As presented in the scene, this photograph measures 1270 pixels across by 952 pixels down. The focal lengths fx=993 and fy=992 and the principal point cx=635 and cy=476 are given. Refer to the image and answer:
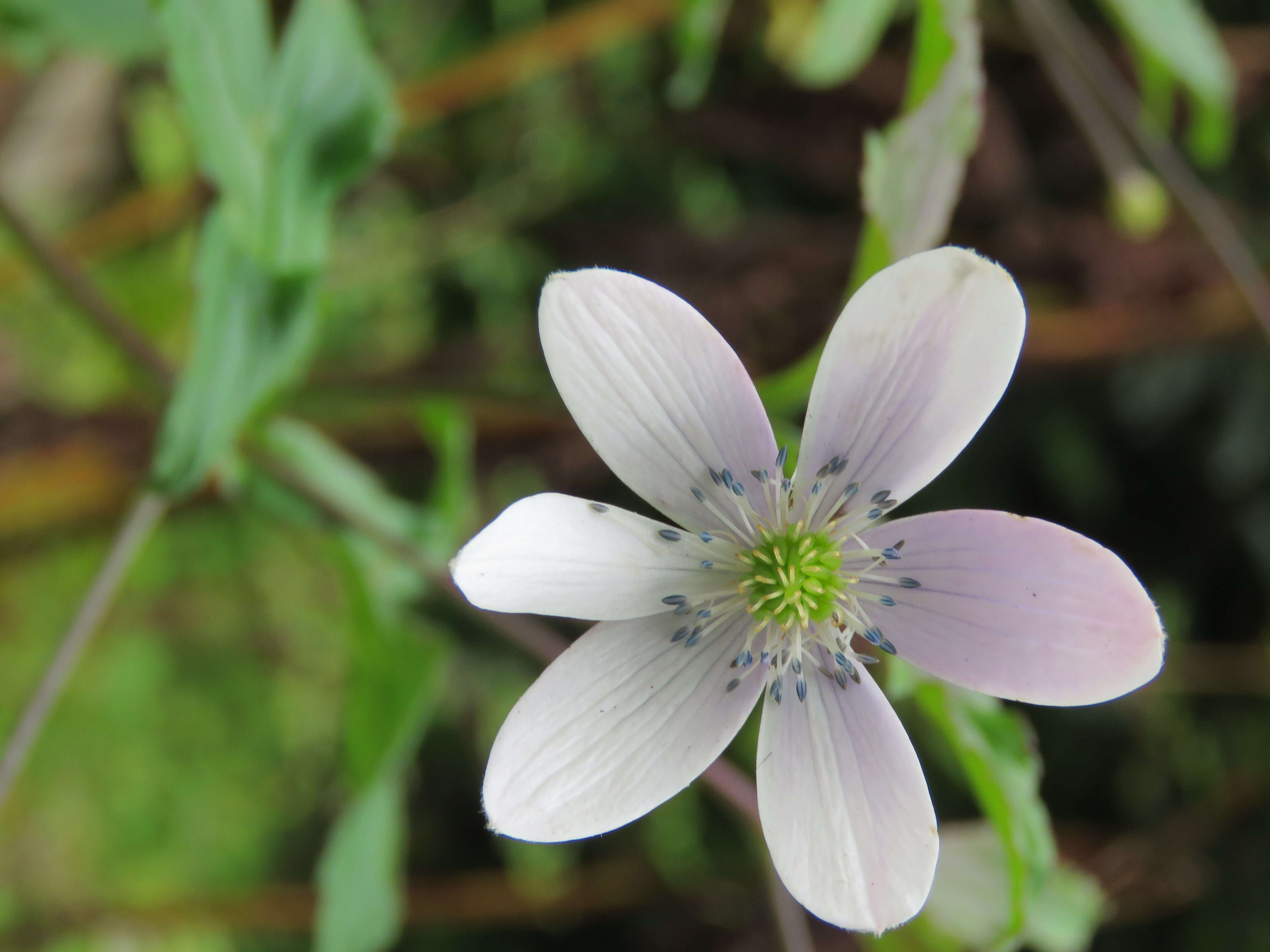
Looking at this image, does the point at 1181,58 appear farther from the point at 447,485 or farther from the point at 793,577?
the point at 447,485

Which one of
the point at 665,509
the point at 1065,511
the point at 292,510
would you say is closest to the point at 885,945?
the point at 665,509

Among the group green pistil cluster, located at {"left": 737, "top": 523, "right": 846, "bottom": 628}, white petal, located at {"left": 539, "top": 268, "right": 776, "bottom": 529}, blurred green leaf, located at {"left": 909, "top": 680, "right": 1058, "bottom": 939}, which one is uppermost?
white petal, located at {"left": 539, "top": 268, "right": 776, "bottom": 529}

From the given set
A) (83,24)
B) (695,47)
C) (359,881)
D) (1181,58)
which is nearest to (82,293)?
(83,24)

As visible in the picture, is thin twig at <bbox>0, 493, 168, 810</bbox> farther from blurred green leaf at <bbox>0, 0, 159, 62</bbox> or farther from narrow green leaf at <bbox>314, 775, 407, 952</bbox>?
blurred green leaf at <bbox>0, 0, 159, 62</bbox>

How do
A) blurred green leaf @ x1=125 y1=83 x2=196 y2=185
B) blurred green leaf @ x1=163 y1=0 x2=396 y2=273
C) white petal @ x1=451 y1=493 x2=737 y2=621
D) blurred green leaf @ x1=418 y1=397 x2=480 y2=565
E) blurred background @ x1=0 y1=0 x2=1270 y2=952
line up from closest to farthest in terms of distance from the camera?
white petal @ x1=451 y1=493 x2=737 y2=621
blurred green leaf @ x1=163 y1=0 x2=396 y2=273
blurred green leaf @ x1=418 y1=397 x2=480 y2=565
blurred background @ x1=0 y1=0 x2=1270 y2=952
blurred green leaf @ x1=125 y1=83 x2=196 y2=185

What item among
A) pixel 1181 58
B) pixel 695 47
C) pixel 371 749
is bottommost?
pixel 371 749

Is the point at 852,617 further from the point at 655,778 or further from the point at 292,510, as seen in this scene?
the point at 292,510

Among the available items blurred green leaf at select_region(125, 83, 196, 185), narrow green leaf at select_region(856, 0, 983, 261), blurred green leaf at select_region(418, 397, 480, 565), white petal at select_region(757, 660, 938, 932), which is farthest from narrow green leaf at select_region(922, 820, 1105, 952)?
blurred green leaf at select_region(125, 83, 196, 185)
